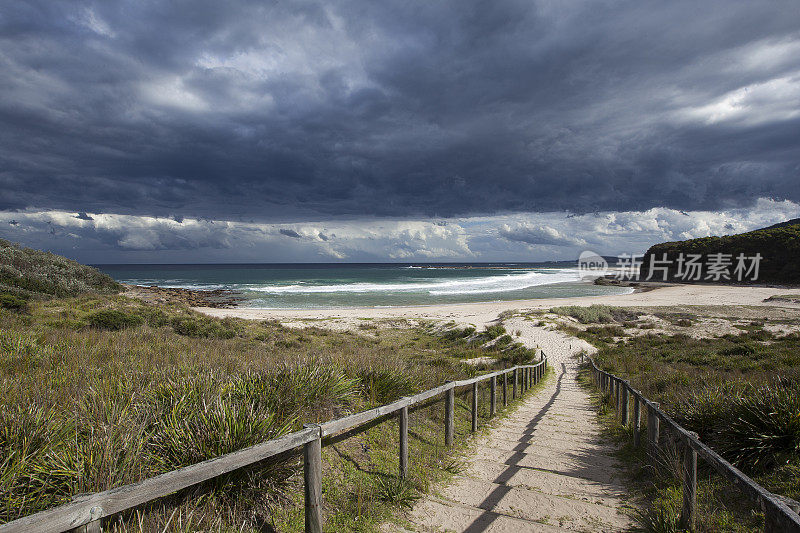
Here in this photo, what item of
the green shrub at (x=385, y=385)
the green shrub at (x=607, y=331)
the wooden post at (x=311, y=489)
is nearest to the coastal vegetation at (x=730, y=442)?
the wooden post at (x=311, y=489)

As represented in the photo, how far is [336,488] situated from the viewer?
4414 mm

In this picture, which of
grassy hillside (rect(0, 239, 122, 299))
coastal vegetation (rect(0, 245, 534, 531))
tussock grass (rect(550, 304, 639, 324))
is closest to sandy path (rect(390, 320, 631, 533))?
coastal vegetation (rect(0, 245, 534, 531))

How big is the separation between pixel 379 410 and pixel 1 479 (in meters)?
3.11

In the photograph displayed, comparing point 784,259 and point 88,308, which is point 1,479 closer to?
point 88,308

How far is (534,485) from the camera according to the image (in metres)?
5.05

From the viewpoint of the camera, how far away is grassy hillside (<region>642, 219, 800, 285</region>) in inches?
2904

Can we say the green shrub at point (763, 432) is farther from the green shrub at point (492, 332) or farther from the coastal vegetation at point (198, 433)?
the green shrub at point (492, 332)

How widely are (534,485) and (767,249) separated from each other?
105m

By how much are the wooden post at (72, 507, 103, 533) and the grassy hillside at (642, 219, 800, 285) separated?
327 ft

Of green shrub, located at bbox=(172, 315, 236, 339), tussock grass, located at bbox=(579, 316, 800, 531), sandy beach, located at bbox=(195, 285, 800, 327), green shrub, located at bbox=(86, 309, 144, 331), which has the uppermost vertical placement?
tussock grass, located at bbox=(579, 316, 800, 531)

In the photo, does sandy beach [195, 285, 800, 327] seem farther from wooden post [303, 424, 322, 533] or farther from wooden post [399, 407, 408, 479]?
wooden post [303, 424, 322, 533]

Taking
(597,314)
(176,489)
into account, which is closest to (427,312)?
(597,314)

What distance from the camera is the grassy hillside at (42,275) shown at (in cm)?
2181

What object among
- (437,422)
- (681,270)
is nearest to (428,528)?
(437,422)
